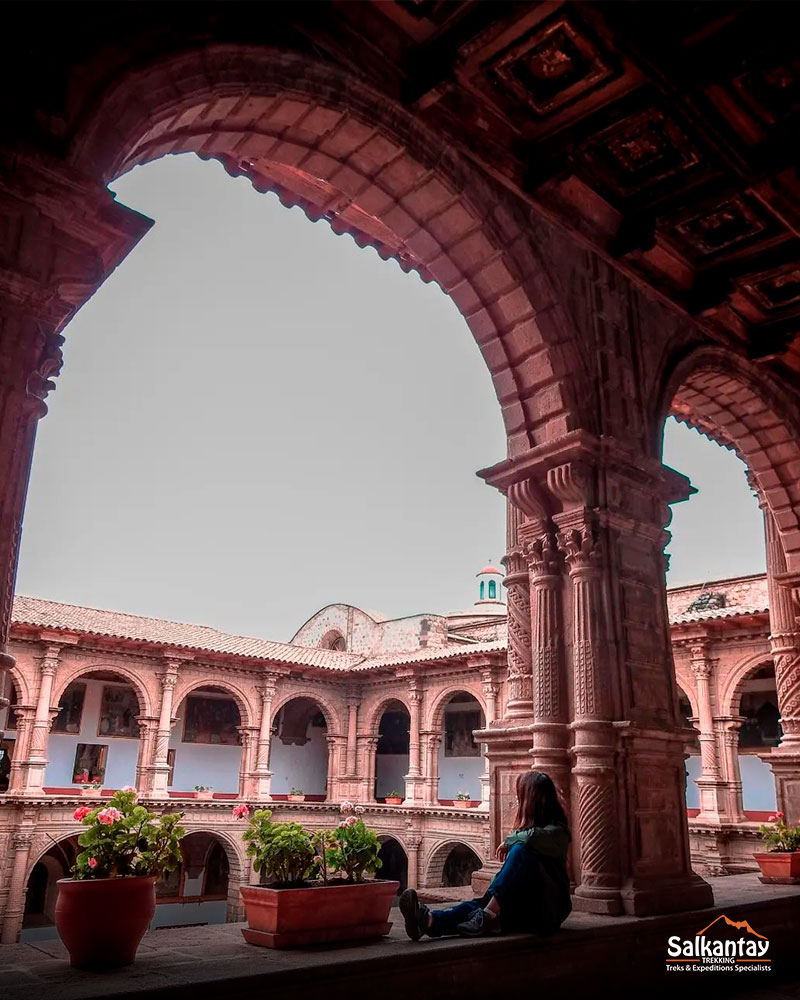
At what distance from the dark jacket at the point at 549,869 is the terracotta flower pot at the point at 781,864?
12.5 ft

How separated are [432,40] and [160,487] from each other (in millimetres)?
68480

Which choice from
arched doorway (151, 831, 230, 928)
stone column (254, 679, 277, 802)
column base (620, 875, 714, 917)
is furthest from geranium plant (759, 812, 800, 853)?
arched doorway (151, 831, 230, 928)

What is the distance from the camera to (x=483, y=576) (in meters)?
41.3

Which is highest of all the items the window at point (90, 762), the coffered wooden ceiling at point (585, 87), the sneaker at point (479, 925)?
the coffered wooden ceiling at point (585, 87)

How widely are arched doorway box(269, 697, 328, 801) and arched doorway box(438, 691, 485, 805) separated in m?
4.25

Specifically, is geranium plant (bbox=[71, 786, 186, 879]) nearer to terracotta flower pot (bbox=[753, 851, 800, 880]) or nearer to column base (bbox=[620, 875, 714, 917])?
column base (bbox=[620, 875, 714, 917])

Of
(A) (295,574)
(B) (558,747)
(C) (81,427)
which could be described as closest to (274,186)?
(B) (558,747)

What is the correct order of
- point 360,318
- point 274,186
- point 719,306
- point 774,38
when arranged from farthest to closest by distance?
point 360,318, point 719,306, point 274,186, point 774,38

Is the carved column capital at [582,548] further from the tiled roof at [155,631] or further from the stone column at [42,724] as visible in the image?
the stone column at [42,724]

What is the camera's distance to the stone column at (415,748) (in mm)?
25547

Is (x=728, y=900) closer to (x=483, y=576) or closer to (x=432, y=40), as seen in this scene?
(x=432, y=40)

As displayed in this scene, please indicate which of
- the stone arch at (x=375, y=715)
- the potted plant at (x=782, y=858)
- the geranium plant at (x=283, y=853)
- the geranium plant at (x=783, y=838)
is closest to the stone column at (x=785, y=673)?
the geranium plant at (x=783, y=838)

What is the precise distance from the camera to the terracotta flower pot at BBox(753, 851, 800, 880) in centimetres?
750

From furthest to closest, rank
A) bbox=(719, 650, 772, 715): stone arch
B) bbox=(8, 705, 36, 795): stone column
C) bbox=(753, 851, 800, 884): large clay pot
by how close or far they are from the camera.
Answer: bbox=(8, 705, 36, 795): stone column, bbox=(719, 650, 772, 715): stone arch, bbox=(753, 851, 800, 884): large clay pot
